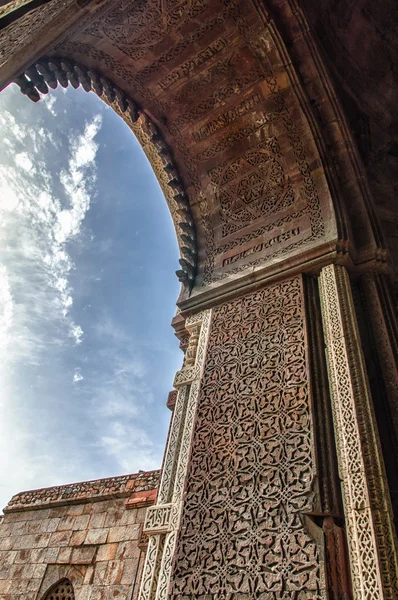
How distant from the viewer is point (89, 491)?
632 centimetres

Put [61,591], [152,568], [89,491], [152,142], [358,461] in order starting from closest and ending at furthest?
[358,461], [152,568], [152,142], [61,591], [89,491]

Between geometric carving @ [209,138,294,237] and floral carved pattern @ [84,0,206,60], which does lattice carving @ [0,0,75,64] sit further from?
geometric carving @ [209,138,294,237]

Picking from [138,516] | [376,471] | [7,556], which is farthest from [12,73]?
[7,556]

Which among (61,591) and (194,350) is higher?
(194,350)

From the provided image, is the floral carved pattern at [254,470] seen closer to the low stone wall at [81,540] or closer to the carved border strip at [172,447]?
the carved border strip at [172,447]

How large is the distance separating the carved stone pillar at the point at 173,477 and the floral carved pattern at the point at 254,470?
7 cm

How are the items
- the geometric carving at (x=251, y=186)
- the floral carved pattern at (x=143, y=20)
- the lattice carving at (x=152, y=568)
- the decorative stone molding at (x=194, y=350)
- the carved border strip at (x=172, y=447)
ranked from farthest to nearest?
the geometric carving at (x=251, y=186) → the floral carved pattern at (x=143, y=20) → the decorative stone molding at (x=194, y=350) → the carved border strip at (x=172, y=447) → the lattice carving at (x=152, y=568)

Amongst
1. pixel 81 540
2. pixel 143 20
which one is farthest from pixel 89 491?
pixel 143 20

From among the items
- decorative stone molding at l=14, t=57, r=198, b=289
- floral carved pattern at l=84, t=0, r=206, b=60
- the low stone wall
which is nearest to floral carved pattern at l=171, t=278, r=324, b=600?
decorative stone molding at l=14, t=57, r=198, b=289

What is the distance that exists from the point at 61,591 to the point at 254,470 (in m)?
4.99

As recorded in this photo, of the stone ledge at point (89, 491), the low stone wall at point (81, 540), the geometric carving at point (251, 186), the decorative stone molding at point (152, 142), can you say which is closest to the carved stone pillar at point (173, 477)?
the decorative stone molding at point (152, 142)

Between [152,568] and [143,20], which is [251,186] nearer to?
[143,20]

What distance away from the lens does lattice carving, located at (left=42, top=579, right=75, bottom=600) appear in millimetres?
5434

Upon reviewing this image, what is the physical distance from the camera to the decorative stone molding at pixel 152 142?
3254 millimetres
